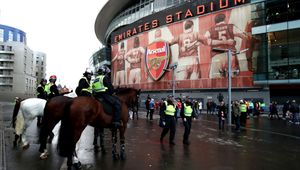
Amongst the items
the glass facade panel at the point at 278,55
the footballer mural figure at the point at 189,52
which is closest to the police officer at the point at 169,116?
the glass facade panel at the point at 278,55

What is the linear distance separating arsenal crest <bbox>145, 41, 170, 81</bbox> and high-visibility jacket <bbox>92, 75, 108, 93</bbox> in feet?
137

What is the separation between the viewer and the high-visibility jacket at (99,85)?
310 inches

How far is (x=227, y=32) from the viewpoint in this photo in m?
40.9

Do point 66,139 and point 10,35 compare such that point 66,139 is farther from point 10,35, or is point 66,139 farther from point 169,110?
point 10,35

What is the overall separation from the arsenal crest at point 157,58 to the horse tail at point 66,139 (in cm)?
4304

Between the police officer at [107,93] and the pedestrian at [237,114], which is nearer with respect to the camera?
the police officer at [107,93]

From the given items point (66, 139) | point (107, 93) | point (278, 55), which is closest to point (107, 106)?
point (107, 93)

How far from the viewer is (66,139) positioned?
6.71 m

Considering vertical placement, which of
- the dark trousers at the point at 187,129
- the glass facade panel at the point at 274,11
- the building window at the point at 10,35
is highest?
the building window at the point at 10,35

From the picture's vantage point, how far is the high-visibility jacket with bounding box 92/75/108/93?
787cm

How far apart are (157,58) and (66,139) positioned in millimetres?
45501

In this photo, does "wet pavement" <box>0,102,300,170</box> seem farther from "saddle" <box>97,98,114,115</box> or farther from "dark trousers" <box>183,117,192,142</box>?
"saddle" <box>97,98,114,115</box>

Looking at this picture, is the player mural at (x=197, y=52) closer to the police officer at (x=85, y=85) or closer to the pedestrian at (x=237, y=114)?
the pedestrian at (x=237, y=114)

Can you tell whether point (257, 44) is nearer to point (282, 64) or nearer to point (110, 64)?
point (282, 64)
